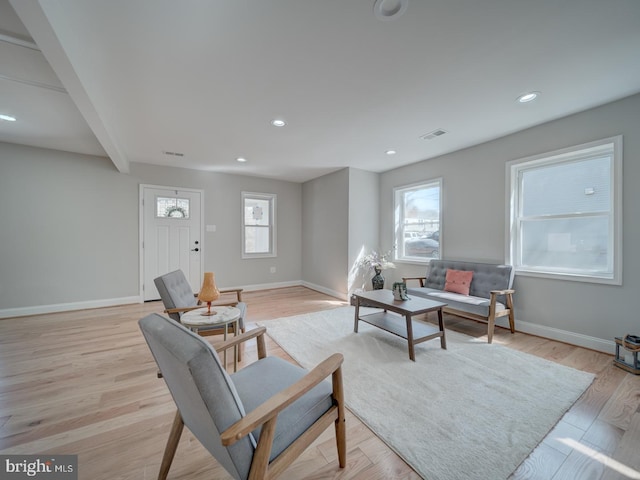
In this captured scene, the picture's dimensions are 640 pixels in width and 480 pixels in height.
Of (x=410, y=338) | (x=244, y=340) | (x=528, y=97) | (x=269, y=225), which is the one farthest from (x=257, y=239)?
(x=528, y=97)

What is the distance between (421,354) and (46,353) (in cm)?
385

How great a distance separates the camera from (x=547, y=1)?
4.87 ft

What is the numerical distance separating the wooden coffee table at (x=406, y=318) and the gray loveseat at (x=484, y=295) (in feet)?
1.59

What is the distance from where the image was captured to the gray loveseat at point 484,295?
2.92 m

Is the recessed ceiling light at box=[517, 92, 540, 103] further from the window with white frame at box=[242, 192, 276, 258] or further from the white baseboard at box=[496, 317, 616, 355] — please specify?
the window with white frame at box=[242, 192, 276, 258]

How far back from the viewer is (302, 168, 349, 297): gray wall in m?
4.94

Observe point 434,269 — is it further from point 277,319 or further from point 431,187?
point 277,319

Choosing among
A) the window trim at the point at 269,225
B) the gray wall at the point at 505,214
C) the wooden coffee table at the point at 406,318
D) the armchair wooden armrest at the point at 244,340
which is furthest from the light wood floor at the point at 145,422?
the window trim at the point at 269,225

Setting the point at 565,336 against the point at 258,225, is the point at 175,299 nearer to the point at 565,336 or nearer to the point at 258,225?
the point at 258,225

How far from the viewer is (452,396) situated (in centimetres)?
192

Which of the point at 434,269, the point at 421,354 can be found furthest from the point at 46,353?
the point at 434,269

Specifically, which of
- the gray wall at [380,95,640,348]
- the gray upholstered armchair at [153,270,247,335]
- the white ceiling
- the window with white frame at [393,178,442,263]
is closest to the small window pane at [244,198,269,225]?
the white ceiling

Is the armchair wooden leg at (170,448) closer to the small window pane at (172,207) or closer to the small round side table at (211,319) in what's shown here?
the small round side table at (211,319)

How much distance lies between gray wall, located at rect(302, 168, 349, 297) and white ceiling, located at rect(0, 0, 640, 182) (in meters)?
1.69
